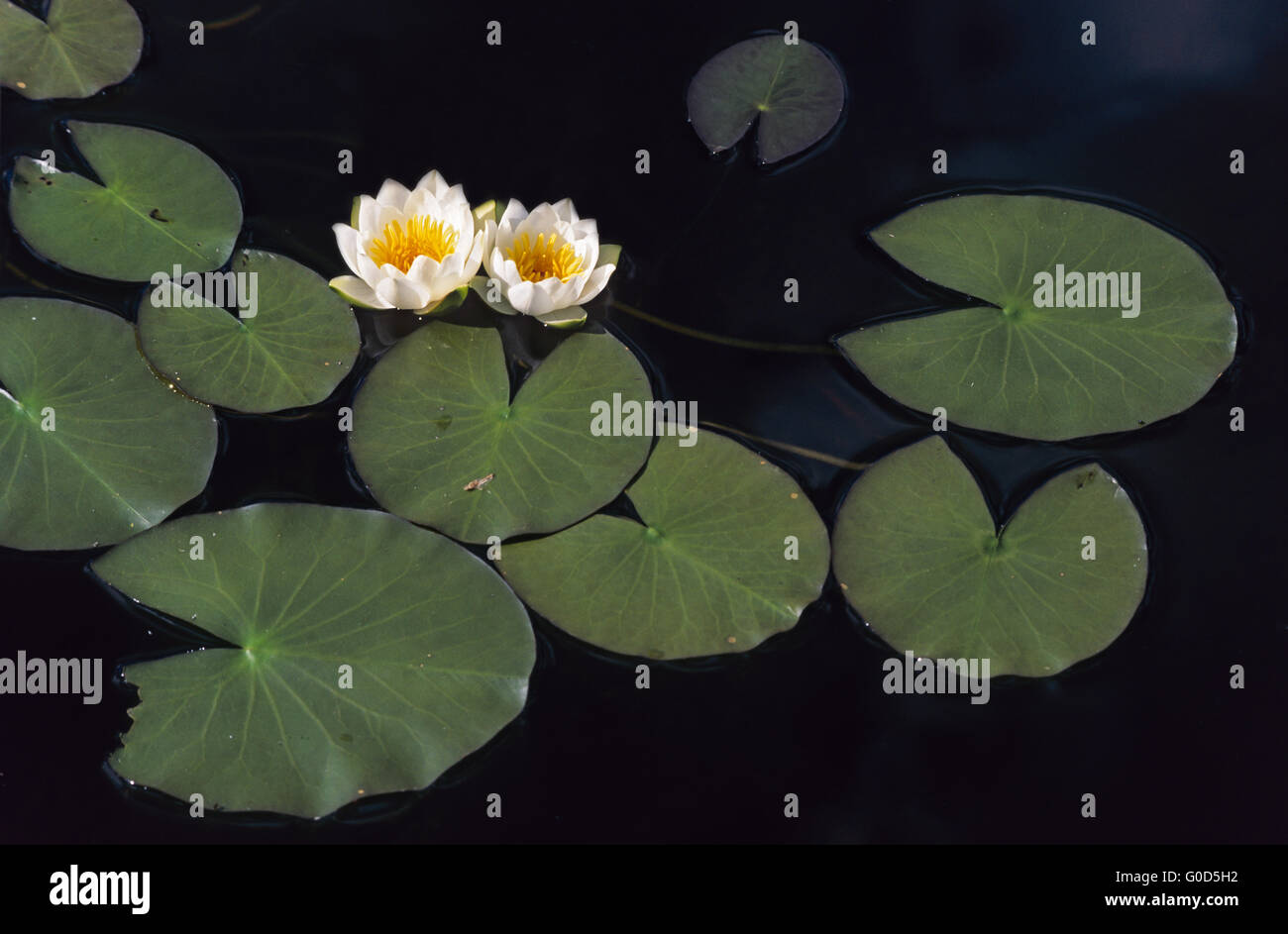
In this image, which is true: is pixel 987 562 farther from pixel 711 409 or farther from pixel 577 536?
pixel 577 536

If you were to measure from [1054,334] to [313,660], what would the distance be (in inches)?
81.1

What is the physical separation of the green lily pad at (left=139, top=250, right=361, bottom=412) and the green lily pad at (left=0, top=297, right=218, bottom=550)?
7 centimetres

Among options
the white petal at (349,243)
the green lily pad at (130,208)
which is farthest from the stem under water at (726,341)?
the green lily pad at (130,208)

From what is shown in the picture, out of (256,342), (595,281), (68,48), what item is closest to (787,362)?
(595,281)

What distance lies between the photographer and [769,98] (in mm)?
2629

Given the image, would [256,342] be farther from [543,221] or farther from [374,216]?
[543,221]

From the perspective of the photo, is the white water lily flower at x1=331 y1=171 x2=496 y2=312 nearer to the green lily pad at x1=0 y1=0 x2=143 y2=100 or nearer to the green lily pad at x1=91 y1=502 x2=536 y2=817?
the green lily pad at x1=91 y1=502 x2=536 y2=817

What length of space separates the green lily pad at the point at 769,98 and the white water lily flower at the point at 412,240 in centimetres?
82

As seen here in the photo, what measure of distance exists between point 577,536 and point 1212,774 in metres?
1.72

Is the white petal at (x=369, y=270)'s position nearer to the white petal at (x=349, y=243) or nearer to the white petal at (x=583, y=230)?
the white petal at (x=349, y=243)

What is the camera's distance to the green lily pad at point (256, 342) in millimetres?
2252

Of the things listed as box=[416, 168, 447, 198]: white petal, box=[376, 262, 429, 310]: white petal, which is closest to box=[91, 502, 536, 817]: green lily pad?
box=[376, 262, 429, 310]: white petal

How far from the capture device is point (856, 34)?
2754 millimetres

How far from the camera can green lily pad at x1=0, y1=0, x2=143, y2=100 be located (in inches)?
102
